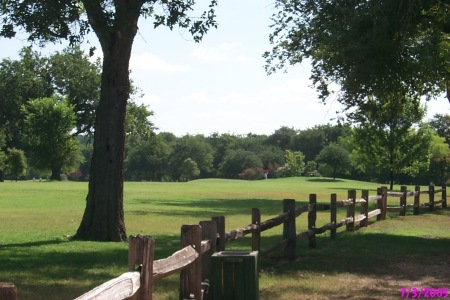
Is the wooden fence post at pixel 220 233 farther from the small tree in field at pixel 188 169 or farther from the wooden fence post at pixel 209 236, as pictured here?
the small tree in field at pixel 188 169

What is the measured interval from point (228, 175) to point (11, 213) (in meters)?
125

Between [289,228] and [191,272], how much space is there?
671 centimetres

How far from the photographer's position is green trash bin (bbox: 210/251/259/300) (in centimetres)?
675

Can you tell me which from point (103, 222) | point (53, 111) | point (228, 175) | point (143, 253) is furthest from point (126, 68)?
point (228, 175)

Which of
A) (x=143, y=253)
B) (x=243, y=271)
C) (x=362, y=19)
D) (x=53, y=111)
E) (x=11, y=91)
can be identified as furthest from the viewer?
(x=11, y=91)

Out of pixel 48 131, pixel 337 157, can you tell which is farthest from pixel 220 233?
pixel 337 157

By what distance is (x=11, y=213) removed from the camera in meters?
26.2

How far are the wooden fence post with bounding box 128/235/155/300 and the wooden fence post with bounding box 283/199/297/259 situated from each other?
26.7ft

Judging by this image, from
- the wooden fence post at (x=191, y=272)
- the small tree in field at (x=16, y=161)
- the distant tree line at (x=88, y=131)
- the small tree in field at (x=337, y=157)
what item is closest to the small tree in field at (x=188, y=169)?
the distant tree line at (x=88, y=131)

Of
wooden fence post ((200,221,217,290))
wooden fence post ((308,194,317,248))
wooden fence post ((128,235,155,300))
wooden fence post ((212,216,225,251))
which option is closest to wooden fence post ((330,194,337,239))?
wooden fence post ((308,194,317,248))

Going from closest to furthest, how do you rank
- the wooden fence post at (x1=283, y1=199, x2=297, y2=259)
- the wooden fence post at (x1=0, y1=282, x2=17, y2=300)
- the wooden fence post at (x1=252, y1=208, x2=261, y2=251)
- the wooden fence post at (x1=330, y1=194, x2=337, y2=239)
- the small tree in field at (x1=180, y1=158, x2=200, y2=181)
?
the wooden fence post at (x1=0, y1=282, x2=17, y2=300) < the wooden fence post at (x1=252, y1=208, x2=261, y2=251) < the wooden fence post at (x1=283, y1=199, x2=297, y2=259) < the wooden fence post at (x1=330, y1=194, x2=337, y2=239) < the small tree in field at (x1=180, y1=158, x2=200, y2=181)

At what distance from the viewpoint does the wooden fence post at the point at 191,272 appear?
6.19 m

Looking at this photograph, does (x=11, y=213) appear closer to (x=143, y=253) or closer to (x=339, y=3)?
(x=339, y=3)

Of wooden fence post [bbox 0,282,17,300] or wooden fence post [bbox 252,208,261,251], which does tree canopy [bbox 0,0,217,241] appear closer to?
wooden fence post [bbox 252,208,261,251]
